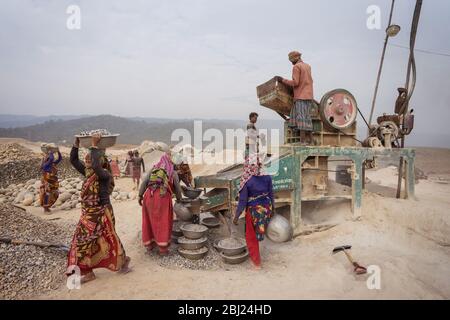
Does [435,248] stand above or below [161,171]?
below

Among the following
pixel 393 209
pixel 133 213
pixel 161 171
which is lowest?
pixel 133 213

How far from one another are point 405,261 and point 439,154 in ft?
79.8

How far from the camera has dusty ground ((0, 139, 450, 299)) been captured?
3791mm

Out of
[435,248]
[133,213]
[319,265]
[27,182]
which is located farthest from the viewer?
[27,182]

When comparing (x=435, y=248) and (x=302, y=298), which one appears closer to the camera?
(x=302, y=298)

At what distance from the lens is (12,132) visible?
43.8m

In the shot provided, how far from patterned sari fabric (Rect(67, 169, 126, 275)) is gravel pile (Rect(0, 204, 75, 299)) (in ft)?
1.44

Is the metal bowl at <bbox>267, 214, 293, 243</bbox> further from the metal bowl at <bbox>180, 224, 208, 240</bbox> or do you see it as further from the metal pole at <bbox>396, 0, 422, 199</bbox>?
the metal pole at <bbox>396, 0, 422, 199</bbox>

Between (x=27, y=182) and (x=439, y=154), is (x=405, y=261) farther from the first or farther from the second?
(x=439, y=154)

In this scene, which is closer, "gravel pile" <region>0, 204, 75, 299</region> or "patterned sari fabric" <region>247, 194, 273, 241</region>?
"gravel pile" <region>0, 204, 75, 299</region>

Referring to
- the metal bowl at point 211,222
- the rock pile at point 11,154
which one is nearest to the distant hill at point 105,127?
the rock pile at point 11,154

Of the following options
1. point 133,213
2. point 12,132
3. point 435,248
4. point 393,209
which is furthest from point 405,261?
point 12,132

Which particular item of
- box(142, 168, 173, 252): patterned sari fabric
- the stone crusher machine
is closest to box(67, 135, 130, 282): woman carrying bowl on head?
box(142, 168, 173, 252): patterned sari fabric

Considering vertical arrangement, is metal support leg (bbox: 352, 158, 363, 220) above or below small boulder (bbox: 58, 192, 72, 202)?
above
